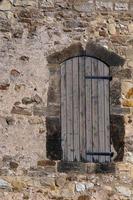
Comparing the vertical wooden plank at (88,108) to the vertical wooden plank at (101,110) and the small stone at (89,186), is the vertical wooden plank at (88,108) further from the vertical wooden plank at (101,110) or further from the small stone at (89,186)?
the small stone at (89,186)

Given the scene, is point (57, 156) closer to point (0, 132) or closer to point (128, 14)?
point (0, 132)

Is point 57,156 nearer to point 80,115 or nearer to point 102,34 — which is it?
point 80,115

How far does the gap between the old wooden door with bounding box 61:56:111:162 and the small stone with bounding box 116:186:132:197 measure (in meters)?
0.49

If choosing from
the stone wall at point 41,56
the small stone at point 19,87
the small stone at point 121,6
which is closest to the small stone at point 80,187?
the stone wall at point 41,56

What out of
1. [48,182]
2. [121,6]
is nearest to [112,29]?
[121,6]

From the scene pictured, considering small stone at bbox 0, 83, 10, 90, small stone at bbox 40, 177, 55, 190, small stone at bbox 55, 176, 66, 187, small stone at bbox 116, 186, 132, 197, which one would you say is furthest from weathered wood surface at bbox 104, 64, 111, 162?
small stone at bbox 0, 83, 10, 90

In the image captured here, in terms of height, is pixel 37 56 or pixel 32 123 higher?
pixel 37 56

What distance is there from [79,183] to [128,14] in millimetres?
2651

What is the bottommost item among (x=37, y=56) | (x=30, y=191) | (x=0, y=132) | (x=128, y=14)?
(x=30, y=191)

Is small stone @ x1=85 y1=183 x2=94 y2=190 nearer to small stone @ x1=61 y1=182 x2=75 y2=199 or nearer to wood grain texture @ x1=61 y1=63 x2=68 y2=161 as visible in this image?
small stone @ x1=61 y1=182 x2=75 y2=199

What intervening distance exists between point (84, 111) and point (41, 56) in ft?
3.39

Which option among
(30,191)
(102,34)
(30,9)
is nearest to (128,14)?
(102,34)

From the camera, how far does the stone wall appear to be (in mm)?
10164

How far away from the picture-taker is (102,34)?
10.5m
